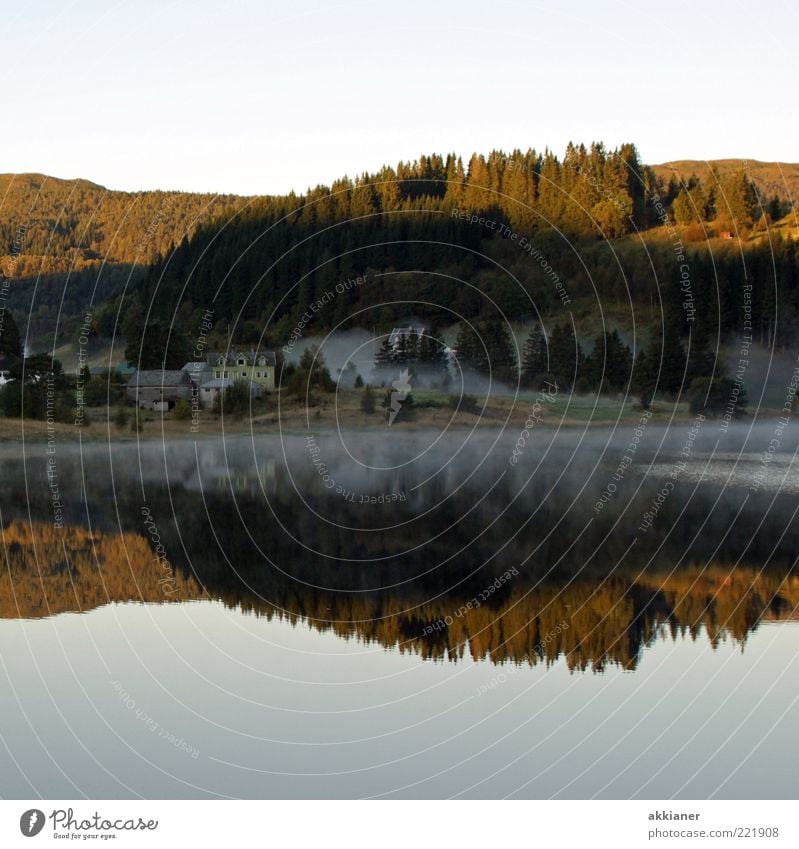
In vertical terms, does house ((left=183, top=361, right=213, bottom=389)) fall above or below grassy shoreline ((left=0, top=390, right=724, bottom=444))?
above

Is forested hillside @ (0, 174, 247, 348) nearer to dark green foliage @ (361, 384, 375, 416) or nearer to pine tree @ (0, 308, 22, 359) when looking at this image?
pine tree @ (0, 308, 22, 359)

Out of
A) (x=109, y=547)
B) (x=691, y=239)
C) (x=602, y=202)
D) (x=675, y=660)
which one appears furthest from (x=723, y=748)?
(x=602, y=202)

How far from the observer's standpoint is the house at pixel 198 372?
187 feet

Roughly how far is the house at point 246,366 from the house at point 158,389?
2109 millimetres

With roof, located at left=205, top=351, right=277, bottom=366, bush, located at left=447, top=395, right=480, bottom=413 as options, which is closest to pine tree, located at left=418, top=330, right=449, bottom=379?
bush, located at left=447, top=395, right=480, bottom=413

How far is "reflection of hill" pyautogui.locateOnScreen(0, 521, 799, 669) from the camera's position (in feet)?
79.8

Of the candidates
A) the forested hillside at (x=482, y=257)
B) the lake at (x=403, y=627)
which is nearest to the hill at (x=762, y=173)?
the forested hillside at (x=482, y=257)

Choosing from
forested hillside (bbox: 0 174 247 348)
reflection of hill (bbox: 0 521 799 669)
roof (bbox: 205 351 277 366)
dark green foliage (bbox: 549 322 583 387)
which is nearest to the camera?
reflection of hill (bbox: 0 521 799 669)

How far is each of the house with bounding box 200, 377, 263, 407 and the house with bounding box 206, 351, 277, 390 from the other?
362 millimetres

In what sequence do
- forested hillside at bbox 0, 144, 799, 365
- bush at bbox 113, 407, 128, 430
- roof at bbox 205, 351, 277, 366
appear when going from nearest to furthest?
bush at bbox 113, 407, 128, 430
roof at bbox 205, 351, 277, 366
forested hillside at bbox 0, 144, 799, 365

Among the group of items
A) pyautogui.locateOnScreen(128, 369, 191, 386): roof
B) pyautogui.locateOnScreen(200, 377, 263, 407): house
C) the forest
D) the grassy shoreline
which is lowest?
the grassy shoreline

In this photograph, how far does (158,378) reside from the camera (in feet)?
183

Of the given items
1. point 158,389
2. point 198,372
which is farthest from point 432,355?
point 158,389
